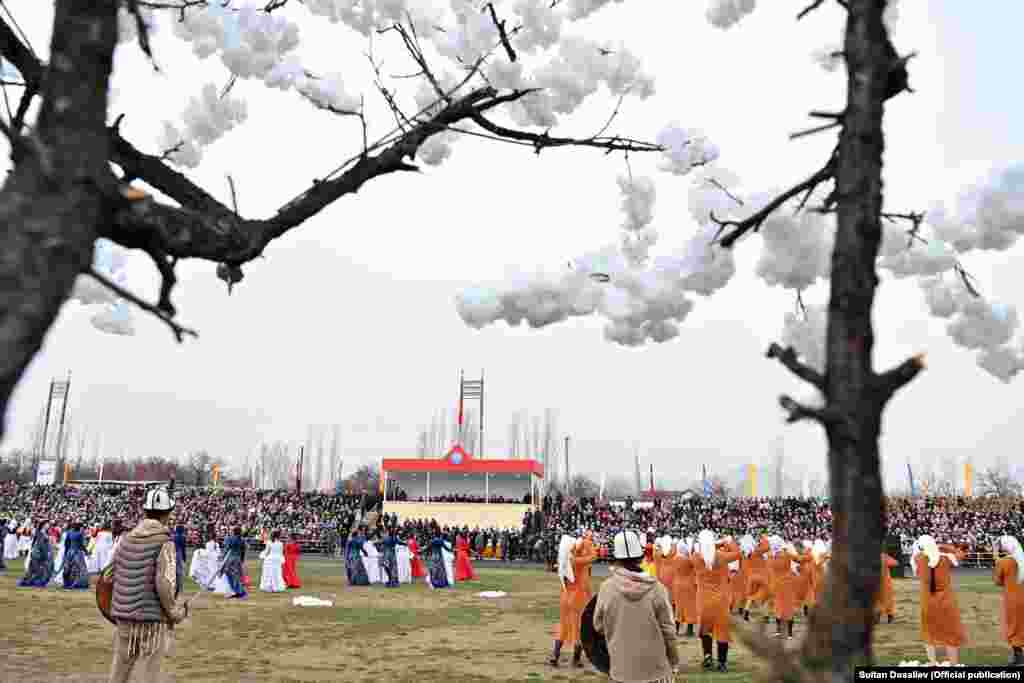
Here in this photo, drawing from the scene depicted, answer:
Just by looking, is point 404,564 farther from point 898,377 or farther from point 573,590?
point 898,377

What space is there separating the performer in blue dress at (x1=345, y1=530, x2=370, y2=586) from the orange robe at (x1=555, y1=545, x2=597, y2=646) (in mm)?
13729

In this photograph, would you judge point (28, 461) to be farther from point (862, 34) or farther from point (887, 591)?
point (862, 34)

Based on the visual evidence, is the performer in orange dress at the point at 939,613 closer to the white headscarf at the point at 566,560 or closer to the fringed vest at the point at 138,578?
the white headscarf at the point at 566,560

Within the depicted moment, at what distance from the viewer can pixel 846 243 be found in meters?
2.31

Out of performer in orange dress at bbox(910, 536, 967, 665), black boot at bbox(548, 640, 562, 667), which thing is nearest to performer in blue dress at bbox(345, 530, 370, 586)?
black boot at bbox(548, 640, 562, 667)

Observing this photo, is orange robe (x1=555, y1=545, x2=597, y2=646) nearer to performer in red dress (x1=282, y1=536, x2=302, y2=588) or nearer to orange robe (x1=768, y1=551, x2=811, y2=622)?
orange robe (x1=768, y1=551, x2=811, y2=622)

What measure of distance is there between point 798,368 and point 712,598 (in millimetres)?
9775

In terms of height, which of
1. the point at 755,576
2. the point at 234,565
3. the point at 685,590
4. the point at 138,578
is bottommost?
the point at 234,565

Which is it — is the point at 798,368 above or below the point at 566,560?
above

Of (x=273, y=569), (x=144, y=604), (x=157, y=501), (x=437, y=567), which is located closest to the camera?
(x=144, y=604)

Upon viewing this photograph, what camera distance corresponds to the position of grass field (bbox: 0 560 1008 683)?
1009cm

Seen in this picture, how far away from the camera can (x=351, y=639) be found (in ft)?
42.8

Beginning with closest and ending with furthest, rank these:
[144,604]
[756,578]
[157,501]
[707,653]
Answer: [144,604]
[157,501]
[707,653]
[756,578]

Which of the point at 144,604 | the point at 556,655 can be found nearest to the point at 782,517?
the point at 556,655
